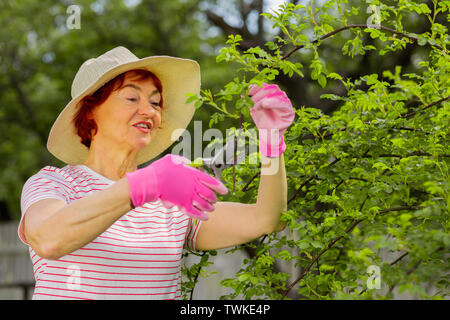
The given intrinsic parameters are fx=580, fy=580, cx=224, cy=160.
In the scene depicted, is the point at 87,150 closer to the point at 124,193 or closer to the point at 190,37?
the point at 124,193

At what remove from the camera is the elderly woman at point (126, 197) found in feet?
5.31

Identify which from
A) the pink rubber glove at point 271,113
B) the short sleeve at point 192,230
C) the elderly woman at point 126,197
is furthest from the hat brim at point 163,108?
the pink rubber glove at point 271,113

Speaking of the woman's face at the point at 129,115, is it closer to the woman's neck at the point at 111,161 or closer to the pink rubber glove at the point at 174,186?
the woman's neck at the point at 111,161

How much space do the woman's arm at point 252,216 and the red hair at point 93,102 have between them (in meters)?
0.51

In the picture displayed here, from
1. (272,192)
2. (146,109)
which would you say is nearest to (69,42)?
(146,109)

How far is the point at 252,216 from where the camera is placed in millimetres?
1979

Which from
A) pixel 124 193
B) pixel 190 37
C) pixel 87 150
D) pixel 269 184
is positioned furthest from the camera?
pixel 190 37

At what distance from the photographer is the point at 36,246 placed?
1667 mm

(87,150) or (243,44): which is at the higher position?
(243,44)

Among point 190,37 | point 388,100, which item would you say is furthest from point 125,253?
point 190,37

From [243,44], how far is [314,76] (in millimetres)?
2626

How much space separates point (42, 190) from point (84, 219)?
307 mm

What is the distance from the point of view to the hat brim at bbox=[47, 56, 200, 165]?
6.93ft

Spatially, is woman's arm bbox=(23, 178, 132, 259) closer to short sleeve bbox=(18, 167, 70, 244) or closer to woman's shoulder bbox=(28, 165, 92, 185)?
short sleeve bbox=(18, 167, 70, 244)
